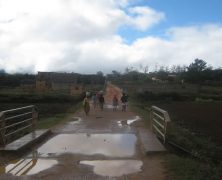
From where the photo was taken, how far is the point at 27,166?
8641mm

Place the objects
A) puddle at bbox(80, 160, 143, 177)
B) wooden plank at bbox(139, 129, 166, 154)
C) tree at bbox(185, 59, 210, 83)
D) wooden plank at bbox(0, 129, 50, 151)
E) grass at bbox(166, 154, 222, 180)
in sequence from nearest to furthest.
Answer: grass at bbox(166, 154, 222, 180) → puddle at bbox(80, 160, 143, 177) → wooden plank at bbox(139, 129, 166, 154) → wooden plank at bbox(0, 129, 50, 151) → tree at bbox(185, 59, 210, 83)

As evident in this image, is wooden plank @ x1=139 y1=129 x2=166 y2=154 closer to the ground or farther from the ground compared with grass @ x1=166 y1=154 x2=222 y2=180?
farther from the ground

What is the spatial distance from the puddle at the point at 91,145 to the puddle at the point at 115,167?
853 mm

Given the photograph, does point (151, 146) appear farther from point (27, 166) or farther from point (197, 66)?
point (197, 66)

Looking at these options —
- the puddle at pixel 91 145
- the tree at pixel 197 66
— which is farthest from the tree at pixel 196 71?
the puddle at pixel 91 145

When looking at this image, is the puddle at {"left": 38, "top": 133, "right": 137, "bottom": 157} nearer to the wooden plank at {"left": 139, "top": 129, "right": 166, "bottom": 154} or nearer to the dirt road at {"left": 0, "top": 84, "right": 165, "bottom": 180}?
the dirt road at {"left": 0, "top": 84, "right": 165, "bottom": 180}

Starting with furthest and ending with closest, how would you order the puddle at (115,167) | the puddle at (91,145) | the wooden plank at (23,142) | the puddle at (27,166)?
1. the puddle at (91,145)
2. the wooden plank at (23,142)
3. the puddle at (27,166)
4. the puddle at (115,167)

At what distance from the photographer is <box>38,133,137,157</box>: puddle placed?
1027cm

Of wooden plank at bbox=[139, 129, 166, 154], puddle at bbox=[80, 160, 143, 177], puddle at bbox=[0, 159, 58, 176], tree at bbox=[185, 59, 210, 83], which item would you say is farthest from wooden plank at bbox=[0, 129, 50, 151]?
tree at bbox=[185, 59, 210, 83]

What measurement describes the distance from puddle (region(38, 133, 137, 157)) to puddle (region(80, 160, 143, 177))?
2.80 ft

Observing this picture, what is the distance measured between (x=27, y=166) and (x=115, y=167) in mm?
1967

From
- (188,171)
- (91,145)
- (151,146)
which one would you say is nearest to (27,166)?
(91,145)

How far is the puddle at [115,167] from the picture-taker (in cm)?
801

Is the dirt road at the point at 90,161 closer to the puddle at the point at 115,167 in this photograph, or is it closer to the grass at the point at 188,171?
the puddle at the point at 115,167
